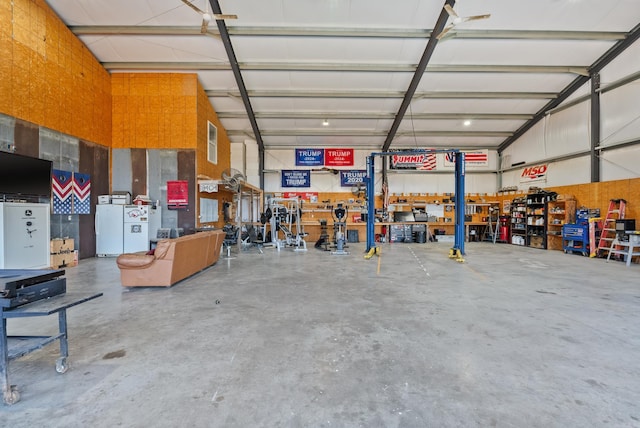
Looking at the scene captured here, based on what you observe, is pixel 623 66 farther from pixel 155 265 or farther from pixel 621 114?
pixel 155 265

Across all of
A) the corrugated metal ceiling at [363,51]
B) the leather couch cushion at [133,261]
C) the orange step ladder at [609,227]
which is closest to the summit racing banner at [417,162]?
the corrugated metal ceiling at [363,51]

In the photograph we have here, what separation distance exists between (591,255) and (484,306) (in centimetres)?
707

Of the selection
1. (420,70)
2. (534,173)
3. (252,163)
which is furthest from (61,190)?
(534,173)

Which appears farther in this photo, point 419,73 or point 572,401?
point 419,73

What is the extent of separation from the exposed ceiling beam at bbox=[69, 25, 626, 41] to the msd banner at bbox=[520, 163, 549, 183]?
4443mm

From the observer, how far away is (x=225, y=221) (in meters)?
11.2

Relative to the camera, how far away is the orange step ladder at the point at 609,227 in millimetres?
7656

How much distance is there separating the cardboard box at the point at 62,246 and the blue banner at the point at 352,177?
30.7 feet

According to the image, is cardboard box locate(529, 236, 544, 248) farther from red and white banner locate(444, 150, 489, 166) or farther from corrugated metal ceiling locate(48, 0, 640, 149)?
corrugated metal ceiling locate(48, 0, 640, 149)

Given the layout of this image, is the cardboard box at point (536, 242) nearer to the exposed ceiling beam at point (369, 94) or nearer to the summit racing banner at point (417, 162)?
the summit racing banner at point (417, 162)

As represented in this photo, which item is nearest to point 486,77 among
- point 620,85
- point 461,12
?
point 461,12

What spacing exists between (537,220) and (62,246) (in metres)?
14.4

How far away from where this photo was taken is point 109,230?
25.3ft

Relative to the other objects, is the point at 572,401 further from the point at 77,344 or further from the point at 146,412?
the point at 77,344
